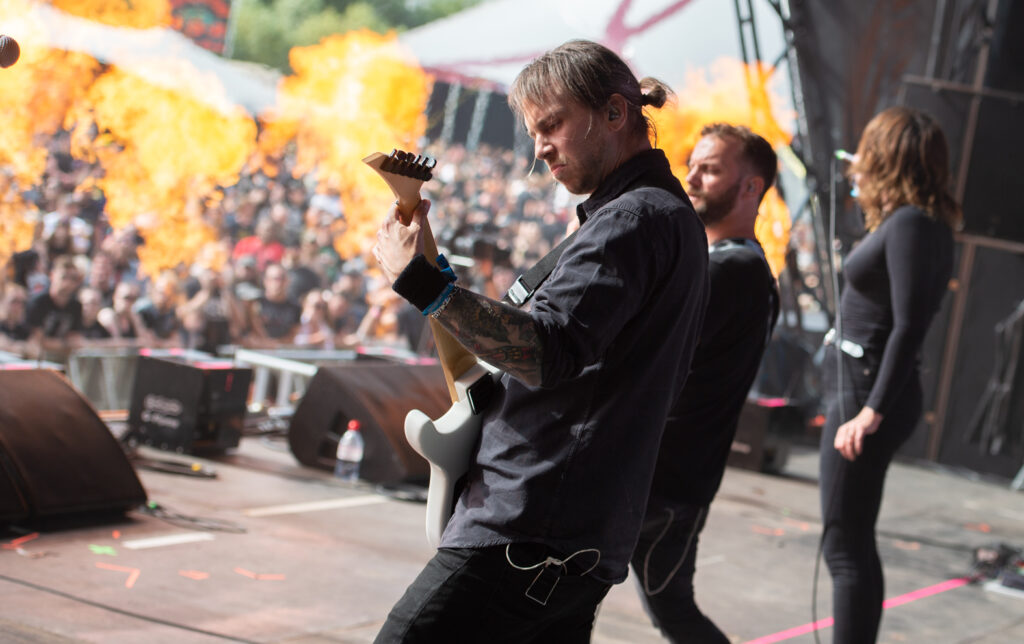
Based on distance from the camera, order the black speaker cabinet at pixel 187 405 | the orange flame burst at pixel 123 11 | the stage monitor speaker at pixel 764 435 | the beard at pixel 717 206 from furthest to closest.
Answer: the stage monitor speaker at pixel 764 435 → the orange flame burst at pixel 123 11 → the black speaker cabinet at pixel 187 405 → the beard at pixel 717 206

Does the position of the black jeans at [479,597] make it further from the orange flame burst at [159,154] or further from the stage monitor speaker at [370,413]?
the orange flame burst at [159,154]

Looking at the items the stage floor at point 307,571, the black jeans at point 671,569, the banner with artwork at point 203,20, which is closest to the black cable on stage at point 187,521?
the stage floor at point 307,571

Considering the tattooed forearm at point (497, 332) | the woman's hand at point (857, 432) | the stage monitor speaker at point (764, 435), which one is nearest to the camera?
the tattooed forearm at point (497, 332)

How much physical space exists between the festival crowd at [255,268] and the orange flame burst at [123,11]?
1.01 m

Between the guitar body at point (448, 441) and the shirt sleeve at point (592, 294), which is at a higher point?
the shirt sleeve at point (592, 294)

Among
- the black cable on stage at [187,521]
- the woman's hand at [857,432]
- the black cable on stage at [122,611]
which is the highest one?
the woman's hand at [857,432]

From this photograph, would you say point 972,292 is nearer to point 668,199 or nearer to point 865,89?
point 865,89

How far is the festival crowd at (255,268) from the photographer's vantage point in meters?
7.88

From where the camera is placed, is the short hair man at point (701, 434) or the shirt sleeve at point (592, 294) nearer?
the shirt sleeve at point (592, 294)

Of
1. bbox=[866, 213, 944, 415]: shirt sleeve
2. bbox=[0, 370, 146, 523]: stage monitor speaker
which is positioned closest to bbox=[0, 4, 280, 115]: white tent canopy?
bbox=[0, 370, 146, 523]: stage monitor speaker

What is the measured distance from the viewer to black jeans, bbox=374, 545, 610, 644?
170 centimetres

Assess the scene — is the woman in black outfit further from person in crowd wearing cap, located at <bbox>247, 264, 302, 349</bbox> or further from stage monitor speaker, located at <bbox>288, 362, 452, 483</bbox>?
person in crowd wearing cap, located at <bbox>247, 264, 302, 349</bbox>

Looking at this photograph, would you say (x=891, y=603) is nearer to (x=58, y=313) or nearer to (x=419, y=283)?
(x=419, y=283)

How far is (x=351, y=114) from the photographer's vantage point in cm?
1129
